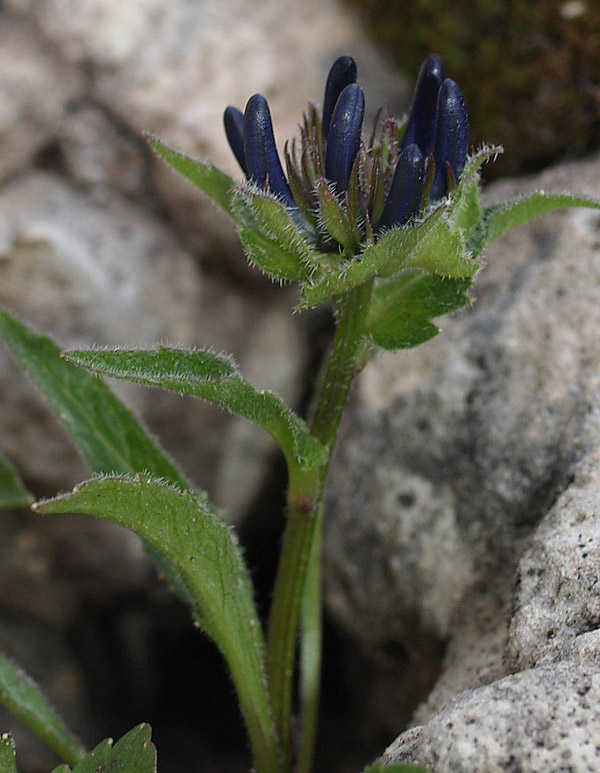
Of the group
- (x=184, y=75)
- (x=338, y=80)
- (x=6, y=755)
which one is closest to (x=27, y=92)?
(x=184, y=75)

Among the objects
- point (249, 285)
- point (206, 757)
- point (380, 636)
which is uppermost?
point (249, 285)

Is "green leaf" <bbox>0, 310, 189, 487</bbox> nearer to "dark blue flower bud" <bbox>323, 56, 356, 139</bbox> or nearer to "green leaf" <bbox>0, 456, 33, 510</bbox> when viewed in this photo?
"green leaf" <bbox>0, 456, 33, 510</bbox>

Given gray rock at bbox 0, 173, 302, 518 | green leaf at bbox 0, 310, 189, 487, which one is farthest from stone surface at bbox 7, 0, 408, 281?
green leaf at bbox 0, 310, 189, 487

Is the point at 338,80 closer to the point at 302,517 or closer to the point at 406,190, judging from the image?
the point at 406,190

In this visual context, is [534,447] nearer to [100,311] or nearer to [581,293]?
[581,293]

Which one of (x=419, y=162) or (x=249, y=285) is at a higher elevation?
(x=419, y=162)

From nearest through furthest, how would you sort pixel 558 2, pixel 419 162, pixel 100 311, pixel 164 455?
pixel 419 162 < pixel 164 455 < pixel 558 2 < pixel 100 311

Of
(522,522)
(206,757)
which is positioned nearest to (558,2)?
(522,522)
